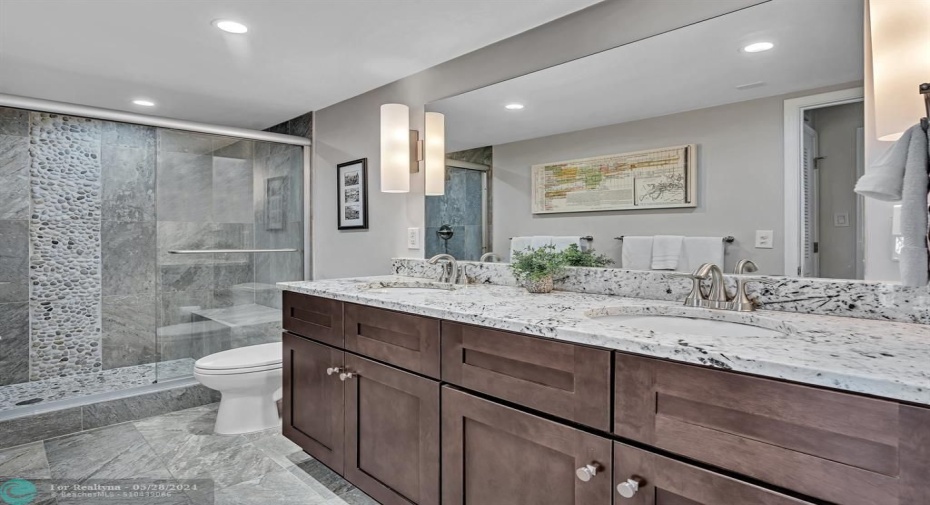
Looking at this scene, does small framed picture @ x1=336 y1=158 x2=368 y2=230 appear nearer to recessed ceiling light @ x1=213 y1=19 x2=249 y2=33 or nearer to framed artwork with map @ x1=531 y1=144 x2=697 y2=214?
recessed ceiling light @ x1=213 y1=19 x2=249 y2=33

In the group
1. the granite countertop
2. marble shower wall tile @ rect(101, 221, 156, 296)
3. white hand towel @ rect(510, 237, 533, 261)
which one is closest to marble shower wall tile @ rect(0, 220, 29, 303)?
marble shower wall tile @ rect(101, 221, 156, 296)

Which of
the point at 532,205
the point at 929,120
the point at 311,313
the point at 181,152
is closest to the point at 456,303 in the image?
the point at 532,205

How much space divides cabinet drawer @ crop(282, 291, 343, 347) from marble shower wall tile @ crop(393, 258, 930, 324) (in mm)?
895

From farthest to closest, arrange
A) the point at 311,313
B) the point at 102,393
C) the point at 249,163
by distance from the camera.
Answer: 1. the point at 249,163
2. the point at 102,393
3. the point at 311,313

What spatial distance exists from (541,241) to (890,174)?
1145 millimetres

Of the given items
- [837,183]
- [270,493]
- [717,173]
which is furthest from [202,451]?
[837,183]

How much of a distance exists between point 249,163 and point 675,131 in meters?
2.87

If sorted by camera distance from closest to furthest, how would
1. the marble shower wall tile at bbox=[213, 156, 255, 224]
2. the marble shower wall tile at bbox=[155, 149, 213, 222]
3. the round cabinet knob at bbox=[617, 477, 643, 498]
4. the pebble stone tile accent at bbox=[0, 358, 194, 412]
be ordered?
the round cabinet knob at bbox=[617, 477, 643, 498], the pebble stone tile accent at bbox=[0, 358, 194, 412], the marble shower wall tile at bbox=[155, 149, 213, 222], the marble shower wall tile at bbox=[213, 156, 255, 224]

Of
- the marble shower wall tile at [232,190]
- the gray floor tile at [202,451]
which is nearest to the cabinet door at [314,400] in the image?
the gray floor tile at [202,451]

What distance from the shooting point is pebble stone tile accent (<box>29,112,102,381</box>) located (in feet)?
9.89

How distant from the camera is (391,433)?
64.7 inches

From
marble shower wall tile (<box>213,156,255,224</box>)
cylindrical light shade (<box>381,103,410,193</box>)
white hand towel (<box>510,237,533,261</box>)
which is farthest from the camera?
marble shower wall tile (<box>213,156,255,224</box>)

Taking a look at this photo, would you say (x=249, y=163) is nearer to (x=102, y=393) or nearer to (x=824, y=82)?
(x=102, y=393)

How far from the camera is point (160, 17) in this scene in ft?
Answer: 6.37
